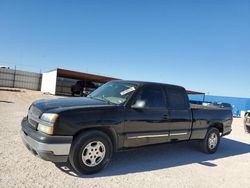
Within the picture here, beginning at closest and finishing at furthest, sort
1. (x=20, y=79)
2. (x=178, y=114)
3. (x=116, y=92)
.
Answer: (x=116, y=92), (x=178, y=114), (x=20, y=79)

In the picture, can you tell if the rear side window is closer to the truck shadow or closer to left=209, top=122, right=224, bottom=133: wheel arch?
the truck shadow

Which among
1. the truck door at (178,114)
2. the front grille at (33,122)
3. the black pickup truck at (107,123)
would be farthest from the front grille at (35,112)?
the truck door at (178,114)

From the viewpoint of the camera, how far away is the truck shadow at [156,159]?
485cm

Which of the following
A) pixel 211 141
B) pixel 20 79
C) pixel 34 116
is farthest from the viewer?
pixel 20 79

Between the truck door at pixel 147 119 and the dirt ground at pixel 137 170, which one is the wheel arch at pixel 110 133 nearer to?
the truck door at pixel 147 119

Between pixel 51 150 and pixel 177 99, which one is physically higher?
pixel 177 99

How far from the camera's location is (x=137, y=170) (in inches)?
197

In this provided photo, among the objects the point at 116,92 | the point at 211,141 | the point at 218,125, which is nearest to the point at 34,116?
the point at 116,92

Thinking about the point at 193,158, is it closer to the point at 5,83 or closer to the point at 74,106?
the point at 74,106

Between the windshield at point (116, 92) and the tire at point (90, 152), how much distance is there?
3.02ft

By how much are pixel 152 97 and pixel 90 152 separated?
1.99 metres

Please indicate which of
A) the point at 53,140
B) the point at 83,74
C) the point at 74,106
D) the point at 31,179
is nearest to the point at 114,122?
the point at 74,106

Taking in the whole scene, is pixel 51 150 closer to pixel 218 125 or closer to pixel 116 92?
pixel 116 92

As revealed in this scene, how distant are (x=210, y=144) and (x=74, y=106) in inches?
180
